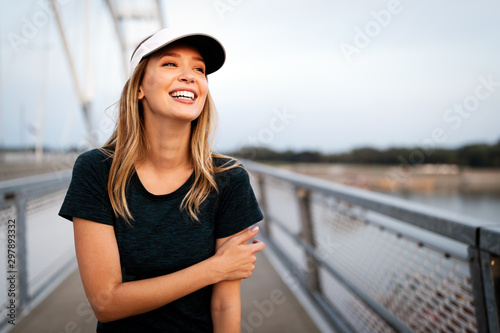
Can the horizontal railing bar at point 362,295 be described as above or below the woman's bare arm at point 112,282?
below

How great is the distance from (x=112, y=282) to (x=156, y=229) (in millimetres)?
197

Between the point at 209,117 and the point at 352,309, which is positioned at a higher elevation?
the point at 209,117

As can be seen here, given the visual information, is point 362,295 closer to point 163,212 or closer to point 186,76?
point 163,212

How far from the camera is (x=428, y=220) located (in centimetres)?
129

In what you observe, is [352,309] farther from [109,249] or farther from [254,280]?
[109,249]

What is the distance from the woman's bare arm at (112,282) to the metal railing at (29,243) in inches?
59.6

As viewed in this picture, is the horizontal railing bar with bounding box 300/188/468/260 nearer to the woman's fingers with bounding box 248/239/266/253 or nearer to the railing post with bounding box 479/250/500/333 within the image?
the railing post with bounding box 479/250/500/333

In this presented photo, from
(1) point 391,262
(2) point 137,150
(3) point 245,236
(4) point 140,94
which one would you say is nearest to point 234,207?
(3) point 245,236

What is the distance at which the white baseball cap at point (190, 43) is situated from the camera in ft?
3.62

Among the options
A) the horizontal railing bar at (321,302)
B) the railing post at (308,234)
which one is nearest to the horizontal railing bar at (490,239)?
the horizontal railing bar at (321,302)

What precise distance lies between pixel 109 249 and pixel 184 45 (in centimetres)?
69

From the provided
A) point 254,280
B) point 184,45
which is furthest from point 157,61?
point 254,280

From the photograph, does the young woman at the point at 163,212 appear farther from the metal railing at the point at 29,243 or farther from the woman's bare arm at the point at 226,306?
the metal railing at the point at 29,243

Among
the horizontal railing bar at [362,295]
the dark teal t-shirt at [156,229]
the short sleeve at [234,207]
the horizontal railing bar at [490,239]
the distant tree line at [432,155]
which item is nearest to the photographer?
the horizontal railing bar at [490,239]
